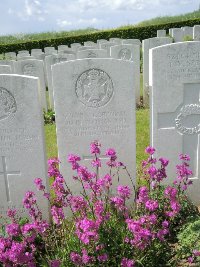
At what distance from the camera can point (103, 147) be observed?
405 centimetres

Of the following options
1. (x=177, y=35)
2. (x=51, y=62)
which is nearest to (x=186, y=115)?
(x=51, y=62)

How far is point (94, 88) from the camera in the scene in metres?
3.78

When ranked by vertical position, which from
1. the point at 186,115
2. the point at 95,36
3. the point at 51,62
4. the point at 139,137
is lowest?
the point at 139,137

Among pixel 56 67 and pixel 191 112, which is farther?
pixel 191 112

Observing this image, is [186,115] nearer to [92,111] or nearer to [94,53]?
[92,111]

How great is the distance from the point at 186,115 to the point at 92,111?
109cm

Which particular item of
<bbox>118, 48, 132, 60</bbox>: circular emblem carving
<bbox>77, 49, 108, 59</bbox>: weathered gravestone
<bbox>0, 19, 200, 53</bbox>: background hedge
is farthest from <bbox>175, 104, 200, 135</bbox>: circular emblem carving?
<bbox>0, 19, 200, 53</bbox>: background hedge

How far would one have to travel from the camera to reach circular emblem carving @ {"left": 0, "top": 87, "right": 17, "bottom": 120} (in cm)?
372

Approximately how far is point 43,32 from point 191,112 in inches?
1069

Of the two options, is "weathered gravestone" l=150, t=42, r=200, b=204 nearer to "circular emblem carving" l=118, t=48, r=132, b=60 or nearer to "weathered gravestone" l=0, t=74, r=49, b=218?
"weathered gravestone" l=0, t=74, r=49, b=218

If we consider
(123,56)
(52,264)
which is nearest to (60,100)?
(52,264)

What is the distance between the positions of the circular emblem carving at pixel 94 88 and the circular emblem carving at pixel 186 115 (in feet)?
2.86

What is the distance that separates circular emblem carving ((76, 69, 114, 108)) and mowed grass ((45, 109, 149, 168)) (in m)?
1.88

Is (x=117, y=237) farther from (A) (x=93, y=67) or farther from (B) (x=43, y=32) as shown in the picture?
(B) (x=43, y=32)
